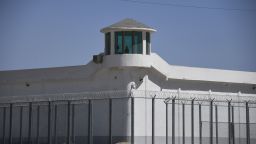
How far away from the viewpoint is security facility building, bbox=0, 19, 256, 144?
133 ft

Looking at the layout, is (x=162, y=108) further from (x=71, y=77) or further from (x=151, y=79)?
(x=71, y=77)

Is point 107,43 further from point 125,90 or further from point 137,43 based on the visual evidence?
point 125,90

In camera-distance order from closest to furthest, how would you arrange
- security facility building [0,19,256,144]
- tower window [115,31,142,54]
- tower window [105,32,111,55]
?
1. security facility building [0,19,256,144]
2. tower window [115,31,142,54]
3. tower window [105,32,111,55]

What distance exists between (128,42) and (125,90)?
9.43 ft

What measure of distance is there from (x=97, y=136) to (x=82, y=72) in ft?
14.1

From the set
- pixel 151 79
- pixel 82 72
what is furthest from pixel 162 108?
pixel 82 72

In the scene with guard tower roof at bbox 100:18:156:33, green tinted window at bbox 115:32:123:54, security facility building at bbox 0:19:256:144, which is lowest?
security facility building at bbox 0:19:256:144

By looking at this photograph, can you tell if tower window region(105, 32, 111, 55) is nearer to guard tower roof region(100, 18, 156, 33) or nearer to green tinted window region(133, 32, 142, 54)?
guard tower roof region(100, 18, 156, 33)

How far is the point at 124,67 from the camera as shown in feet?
140

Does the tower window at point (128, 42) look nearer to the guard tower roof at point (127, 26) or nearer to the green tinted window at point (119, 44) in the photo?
the green tinted window at point (119, 44)

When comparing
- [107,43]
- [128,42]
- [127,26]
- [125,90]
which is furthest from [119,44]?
[125,90]

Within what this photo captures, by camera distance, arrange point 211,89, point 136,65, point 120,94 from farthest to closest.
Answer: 1. point 211,89
2. point 136,65
3. point 120,94

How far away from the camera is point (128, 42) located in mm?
42906

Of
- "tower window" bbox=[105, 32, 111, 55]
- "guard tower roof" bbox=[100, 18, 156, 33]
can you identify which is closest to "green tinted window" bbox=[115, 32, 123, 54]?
"guard tower roof" bbox=[100, 18, 156, 33]
